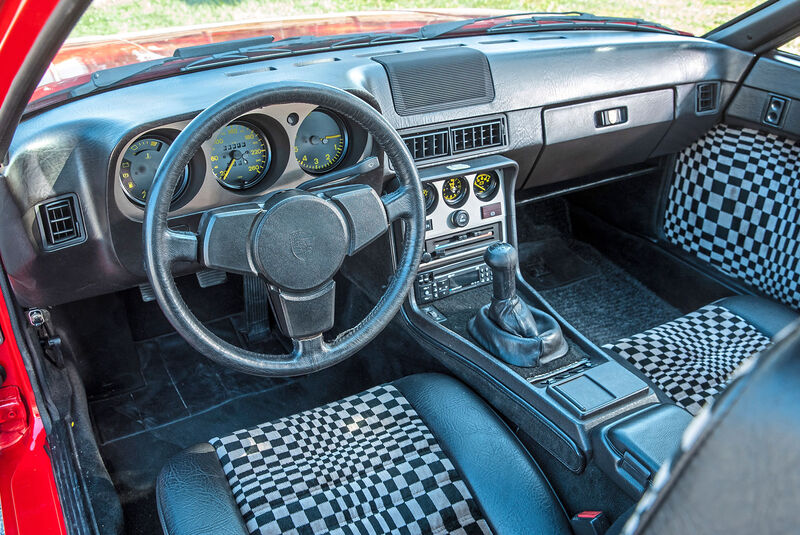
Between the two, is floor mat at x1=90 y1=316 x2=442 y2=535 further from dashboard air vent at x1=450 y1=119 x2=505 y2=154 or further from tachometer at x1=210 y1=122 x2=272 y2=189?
tachometer at x1=210 y1=122 x2=272 y2=189

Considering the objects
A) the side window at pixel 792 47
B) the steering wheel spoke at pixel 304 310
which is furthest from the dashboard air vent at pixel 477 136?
the side window at pixel 792 47

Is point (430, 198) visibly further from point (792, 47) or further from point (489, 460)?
point (792, 47)

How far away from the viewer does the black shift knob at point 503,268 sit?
196cm

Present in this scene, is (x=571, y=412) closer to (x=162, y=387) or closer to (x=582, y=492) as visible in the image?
(x=582, y=492)

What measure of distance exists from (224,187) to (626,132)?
5.17 ft

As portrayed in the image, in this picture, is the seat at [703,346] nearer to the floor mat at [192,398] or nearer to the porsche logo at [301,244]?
the floor mat at [192,398]

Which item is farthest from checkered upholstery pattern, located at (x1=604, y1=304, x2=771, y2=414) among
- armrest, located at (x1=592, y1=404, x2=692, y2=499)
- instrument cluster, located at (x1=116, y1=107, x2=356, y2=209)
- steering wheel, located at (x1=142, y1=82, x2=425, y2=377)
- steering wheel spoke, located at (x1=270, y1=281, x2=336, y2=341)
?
instrument cluster, located at (x1=116, y1=107, x2=356, y2=209)

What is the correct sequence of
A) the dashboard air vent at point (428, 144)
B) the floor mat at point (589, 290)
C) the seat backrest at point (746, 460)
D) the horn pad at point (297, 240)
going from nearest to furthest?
the seat backrest at point (746, 460) < the horn pad at point (297, 240) < the dashboard air vent at point (428, 144) < the floor mat at point (589, 290)

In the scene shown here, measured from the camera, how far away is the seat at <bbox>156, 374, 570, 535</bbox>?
151 centimetres

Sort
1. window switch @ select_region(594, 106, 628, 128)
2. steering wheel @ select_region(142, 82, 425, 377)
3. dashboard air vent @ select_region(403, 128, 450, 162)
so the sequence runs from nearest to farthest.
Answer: steering wheel @ select_region(142, 82, 425, 377), dashboard air vent @ select_region(403, 128, 450, 162), window switch @ select_region(594, 106, 628, 128)

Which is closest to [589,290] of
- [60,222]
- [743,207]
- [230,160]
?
[743,207]

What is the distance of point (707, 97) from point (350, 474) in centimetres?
201

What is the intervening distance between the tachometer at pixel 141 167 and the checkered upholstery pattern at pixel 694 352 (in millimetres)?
1378

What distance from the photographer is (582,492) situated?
170 cm
